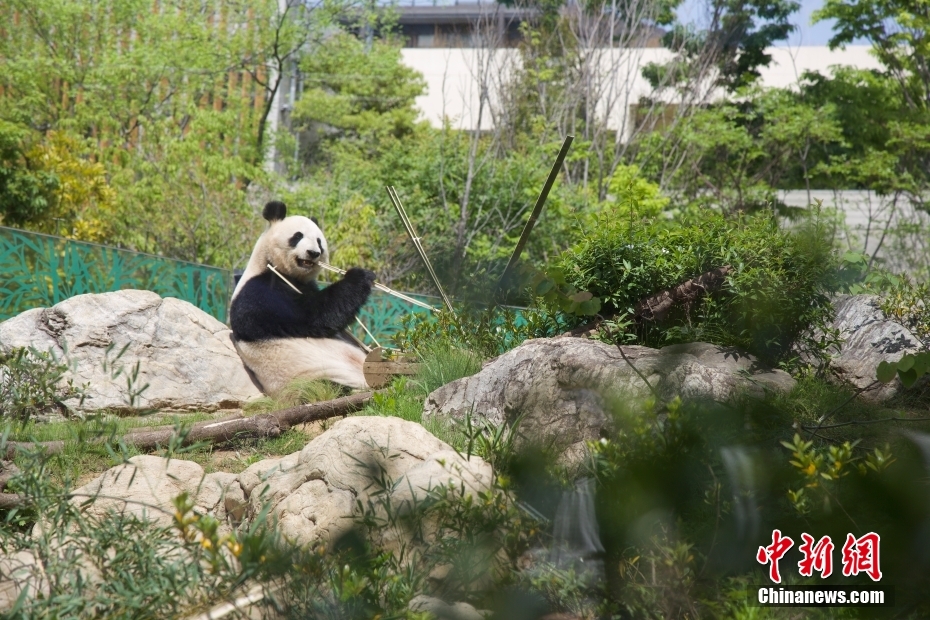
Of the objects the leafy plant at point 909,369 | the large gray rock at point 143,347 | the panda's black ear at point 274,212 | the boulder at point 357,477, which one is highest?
the leafy plant at point 909,369

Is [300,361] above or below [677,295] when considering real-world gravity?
below

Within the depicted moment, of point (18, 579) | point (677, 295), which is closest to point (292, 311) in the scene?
point (677, 295)

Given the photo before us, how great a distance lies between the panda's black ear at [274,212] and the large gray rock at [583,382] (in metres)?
2.91

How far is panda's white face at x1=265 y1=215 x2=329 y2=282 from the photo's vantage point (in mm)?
6168

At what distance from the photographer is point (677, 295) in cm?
437

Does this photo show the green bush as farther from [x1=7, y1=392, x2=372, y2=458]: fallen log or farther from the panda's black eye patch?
the panda's black eye patch

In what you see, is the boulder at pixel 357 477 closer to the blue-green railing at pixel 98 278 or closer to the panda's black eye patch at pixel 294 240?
the panda's black eye patch at pixel 294 240

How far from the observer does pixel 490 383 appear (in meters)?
4.09

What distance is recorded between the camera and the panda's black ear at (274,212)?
6.45 m

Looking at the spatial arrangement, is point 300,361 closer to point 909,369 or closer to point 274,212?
point 274,212

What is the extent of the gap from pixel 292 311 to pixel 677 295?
114 inches

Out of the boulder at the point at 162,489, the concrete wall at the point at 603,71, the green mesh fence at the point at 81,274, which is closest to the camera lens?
the boulder at the point at 162,489

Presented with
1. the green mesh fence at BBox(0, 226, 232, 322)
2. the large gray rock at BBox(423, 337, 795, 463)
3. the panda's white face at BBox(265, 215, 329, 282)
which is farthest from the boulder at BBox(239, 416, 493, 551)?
the green mesh fence at BBox(0, 226, 232, 322)

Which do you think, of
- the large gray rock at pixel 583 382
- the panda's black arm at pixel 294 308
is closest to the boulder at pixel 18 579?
the large gray rock at pixel 583 382
